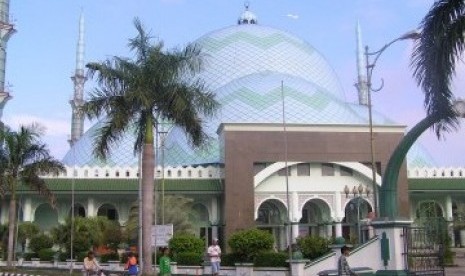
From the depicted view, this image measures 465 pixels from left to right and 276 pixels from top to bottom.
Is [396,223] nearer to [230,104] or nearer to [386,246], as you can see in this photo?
[386,246]

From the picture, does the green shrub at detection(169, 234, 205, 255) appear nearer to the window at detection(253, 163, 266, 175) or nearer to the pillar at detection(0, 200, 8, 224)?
the window at detection(253, 163, 266, 175)

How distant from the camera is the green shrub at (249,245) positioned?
30.6m

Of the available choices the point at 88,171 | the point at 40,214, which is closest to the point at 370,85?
the point at 88,171

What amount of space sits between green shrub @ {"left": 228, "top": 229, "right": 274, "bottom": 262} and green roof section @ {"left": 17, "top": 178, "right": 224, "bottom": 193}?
18.7 metres

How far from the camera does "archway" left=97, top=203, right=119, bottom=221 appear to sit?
176ft

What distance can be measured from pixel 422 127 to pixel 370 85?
13240 mm

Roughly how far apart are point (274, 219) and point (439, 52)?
4092cm

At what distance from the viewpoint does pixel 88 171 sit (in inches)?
2005

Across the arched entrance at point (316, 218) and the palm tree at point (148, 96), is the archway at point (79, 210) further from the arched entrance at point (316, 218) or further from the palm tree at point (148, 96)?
the palm tree at point (148, 96)

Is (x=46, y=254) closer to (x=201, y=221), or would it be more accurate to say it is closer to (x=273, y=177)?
(x=201, y=221)

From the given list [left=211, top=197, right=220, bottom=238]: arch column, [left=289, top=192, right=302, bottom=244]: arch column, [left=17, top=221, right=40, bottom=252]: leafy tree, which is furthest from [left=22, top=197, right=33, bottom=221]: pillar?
[left=289, top=192, right=302, bottom=244]: arch column

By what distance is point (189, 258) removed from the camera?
31.5m

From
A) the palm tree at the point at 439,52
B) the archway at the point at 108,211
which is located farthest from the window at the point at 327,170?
the palm tree at the point at 439,52

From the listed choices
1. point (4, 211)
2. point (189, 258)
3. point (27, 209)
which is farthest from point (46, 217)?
point (189, 258)
